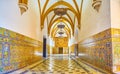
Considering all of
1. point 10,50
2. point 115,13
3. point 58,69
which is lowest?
point 58,69

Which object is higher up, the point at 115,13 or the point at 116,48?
the point at 115,13

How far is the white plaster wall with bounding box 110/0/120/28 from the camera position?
479 cm

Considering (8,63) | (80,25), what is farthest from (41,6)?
(8,63)

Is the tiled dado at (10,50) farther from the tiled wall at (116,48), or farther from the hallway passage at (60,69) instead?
the tiled wall at (116,48)

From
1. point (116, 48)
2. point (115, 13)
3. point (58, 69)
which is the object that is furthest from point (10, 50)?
point (115, 13)

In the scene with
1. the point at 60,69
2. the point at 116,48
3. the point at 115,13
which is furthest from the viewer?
the point at 60,69

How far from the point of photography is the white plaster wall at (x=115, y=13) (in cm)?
479

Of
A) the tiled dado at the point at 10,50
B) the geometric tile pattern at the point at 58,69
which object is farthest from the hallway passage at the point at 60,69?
→ the tiled dado at the point at 10,50

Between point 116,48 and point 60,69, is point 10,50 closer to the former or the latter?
point 60,69

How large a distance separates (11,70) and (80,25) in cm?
766

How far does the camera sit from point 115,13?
4.83 meters

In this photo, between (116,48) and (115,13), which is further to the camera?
(115,13)

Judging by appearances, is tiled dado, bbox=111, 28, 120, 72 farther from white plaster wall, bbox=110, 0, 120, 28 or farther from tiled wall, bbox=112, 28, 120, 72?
white plaster wall, bbox=110, 0, 120, 28

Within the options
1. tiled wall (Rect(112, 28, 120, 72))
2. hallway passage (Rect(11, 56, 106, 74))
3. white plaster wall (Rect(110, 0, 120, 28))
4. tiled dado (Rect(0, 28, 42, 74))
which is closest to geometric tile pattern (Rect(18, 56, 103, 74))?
hallway passage (Rect(11, 56, 106, 74))
